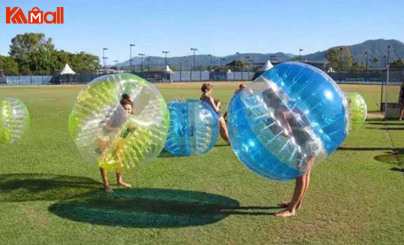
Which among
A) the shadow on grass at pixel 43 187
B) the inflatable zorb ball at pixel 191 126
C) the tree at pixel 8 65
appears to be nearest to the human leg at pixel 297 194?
the shadow on grass at pixel 43 187

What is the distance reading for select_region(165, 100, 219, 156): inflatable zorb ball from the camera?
24.9 ft

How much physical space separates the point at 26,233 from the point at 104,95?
1.77m

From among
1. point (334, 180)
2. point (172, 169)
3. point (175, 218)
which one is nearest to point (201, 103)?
point (172, 169)

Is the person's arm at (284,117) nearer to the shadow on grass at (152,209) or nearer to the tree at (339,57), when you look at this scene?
the shadow on grass at (152,209)

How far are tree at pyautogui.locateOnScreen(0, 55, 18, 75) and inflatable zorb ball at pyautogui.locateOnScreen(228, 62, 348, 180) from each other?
263 ft

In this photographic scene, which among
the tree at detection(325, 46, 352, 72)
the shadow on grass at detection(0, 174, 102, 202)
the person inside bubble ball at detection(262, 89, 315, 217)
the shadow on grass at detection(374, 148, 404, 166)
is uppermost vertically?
the tree at detection(325, 46, 352, 72)

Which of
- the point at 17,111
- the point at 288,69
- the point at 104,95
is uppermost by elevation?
the point at 288,69

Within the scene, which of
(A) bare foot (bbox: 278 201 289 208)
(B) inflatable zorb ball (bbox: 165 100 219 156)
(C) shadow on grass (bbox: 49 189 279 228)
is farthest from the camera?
(B) inflatable zorb ball (bbox: 165 100 219 156)

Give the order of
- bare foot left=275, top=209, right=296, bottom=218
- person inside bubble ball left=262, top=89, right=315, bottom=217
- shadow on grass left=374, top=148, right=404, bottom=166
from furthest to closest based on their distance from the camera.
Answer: shadow on grass left=374, top=148, right=404, bottom=166
bare foot left=275, top=209, right=296, bottom=218
person inside bubble ball left=262, top=89, right=315, bottom=217

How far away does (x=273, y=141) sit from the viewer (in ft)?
14.3

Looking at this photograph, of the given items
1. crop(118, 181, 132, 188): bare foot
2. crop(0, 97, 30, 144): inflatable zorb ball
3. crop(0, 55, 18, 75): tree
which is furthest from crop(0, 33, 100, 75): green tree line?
crop(118, 181, 132, 188): bare foot

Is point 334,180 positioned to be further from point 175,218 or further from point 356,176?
point 175,218

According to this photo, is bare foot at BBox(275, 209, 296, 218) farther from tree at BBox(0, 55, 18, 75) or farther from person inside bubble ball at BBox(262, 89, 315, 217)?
tree at BBox(0, 55, 18, 75)

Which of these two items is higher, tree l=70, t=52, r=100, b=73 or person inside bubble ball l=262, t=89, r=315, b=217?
tree l=70, t=52, r=100, b=73
